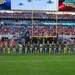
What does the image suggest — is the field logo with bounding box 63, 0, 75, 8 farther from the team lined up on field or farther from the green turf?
the green turf

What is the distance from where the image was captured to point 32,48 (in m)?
20.0

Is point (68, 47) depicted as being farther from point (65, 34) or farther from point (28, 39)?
point (65, 34)

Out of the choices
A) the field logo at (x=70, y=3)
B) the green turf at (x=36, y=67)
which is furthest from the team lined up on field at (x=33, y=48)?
the green turf at (x=36, y=67)

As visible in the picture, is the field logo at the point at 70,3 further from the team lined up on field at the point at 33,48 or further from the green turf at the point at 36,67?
the green turf at the point at 36,67

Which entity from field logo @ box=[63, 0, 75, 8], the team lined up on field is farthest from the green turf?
field logo @ box=[63, 0, 75, 8]

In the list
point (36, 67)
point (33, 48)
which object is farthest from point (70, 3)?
point (36, 67)

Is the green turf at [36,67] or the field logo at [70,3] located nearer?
the green turf at [36,67]

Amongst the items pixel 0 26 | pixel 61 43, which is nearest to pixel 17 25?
pixel 0 26

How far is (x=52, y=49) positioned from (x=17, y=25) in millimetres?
18111

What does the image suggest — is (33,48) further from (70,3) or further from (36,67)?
(36,67)

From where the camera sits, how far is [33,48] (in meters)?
20.0

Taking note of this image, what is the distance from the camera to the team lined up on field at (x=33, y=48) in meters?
19.8

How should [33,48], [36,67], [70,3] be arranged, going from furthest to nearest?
1. [70,3]
2. [33,48]
3. [36,67]

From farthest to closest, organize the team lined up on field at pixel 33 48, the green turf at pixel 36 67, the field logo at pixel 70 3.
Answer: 1. the field logo at pixel 70 3
2. the team lined up on field at pixel 33 48
3. the green turf at pixel 36 67
